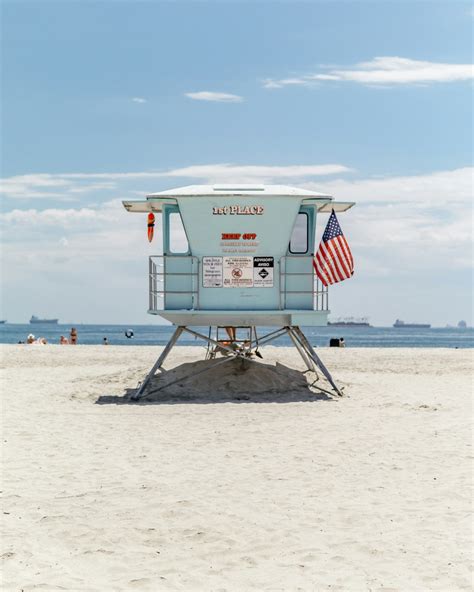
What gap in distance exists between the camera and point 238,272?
673 inches

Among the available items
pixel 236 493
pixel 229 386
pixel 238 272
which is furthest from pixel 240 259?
pixel 236 493

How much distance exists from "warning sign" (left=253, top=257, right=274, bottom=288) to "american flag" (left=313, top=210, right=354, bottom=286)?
1086 millimetres

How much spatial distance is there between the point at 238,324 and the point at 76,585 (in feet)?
37.6

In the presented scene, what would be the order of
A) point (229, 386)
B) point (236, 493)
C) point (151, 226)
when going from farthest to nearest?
point (229, 386) → point (151, 226) → point (236, 493)

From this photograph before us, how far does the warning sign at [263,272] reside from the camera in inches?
674

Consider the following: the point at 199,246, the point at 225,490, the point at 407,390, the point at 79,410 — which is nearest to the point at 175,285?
the point at 199,246

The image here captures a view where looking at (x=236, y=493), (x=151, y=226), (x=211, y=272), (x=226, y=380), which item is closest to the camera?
(x=236, y=493)

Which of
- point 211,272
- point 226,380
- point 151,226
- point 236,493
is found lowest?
point 236,493

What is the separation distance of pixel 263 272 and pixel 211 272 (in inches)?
46.7

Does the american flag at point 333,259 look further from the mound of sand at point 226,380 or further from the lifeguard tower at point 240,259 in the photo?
the mound of sand at point 226,380

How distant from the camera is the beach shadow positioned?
1706 cm

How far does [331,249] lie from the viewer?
17047 mm

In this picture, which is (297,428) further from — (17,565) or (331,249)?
(17,565)

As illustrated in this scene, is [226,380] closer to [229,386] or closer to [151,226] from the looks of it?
[229,386]
